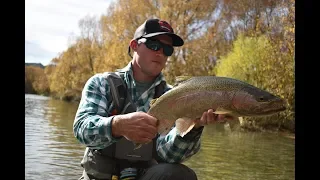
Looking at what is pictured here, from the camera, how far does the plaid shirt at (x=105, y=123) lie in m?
2.31

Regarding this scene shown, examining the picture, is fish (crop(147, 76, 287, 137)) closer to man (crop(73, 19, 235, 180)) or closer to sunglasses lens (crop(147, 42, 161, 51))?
man (crop(73, 19, 235, 180))

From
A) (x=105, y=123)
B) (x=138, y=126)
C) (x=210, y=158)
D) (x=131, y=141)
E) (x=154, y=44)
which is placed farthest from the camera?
(x=210, y=158)

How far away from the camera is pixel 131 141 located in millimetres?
2551

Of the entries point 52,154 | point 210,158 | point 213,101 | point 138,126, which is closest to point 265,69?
point 210,158

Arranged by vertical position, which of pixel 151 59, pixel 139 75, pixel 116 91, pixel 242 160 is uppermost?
pixel 151 59

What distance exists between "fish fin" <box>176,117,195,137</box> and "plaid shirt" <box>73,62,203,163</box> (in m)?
0.15

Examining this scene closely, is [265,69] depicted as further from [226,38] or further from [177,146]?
[177,146]

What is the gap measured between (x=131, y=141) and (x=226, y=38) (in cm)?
2010

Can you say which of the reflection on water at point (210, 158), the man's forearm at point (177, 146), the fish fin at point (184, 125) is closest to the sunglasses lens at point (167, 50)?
the man's forearm at point (177, 146)

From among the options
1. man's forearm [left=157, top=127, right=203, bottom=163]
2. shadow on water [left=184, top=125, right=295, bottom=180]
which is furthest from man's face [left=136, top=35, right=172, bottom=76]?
shadow on water [left=184, top=125, right=295, bottom=180]

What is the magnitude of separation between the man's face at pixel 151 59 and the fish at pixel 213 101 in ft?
1.77

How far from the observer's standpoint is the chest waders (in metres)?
2.60
